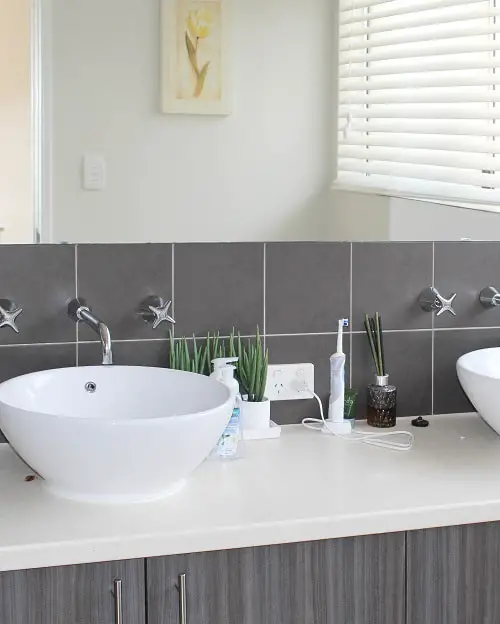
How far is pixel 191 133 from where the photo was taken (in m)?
2.13

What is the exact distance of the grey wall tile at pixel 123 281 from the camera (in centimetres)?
210

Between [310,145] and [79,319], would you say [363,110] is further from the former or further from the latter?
[79,319]

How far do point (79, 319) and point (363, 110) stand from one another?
85 cm

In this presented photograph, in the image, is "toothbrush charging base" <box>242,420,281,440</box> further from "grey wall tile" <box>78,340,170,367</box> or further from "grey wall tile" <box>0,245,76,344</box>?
"grey wall tile" <box>0,245,76,344</box>

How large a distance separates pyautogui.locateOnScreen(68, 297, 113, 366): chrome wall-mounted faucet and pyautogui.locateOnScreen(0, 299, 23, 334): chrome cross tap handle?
12 centimetres

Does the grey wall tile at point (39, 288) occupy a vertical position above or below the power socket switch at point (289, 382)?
above

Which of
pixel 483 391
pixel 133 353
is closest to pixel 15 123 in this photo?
pixel 133 353

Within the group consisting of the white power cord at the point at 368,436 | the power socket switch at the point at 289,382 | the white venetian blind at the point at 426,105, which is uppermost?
the white venetian blind at the point at 426,105

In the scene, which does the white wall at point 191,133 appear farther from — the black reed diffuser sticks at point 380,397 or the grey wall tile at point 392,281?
the black reed diffuser sticks at point 380,397

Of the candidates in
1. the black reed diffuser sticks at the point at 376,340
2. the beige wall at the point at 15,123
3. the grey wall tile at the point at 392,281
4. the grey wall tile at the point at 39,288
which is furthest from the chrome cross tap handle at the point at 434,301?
the beige wall at the point at 15,123

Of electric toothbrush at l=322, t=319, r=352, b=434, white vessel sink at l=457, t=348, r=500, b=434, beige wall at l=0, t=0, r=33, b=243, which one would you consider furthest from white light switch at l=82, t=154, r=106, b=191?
white vessel sink at l=457, t=348, r=500, b=434

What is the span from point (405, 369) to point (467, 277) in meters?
0.28

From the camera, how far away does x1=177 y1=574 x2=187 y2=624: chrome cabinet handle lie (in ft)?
5.27

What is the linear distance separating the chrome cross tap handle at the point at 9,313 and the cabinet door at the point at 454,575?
0.95m
